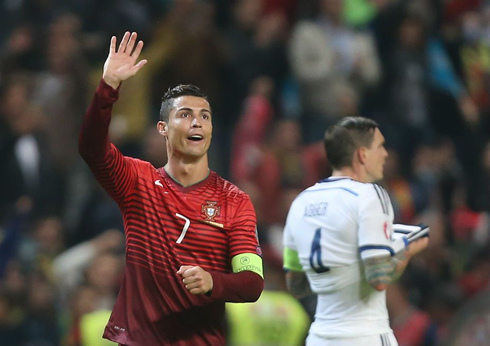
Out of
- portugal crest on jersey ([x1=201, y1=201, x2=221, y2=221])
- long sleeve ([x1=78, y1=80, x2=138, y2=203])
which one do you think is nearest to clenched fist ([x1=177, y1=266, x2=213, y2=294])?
portugal crest on jersey ([x1=201, y1=201, x2=221, y2=221])

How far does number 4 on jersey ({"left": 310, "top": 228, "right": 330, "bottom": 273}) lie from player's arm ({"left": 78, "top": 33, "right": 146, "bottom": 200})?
4.54 ft

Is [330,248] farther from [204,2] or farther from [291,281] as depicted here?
[204,2]

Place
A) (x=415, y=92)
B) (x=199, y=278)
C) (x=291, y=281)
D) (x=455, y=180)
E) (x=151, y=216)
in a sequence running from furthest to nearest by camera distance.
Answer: (x=415, y=92) < (x=455, y=180) < (x=291, y=281) < (x=151, y=216) < (x=199, y=278)

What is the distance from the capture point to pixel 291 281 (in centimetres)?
553

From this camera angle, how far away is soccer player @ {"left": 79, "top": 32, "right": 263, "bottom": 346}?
418 cm

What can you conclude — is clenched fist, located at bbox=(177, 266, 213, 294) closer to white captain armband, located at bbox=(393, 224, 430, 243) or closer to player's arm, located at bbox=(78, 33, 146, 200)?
player's arm, located at bbox=(78, 33, 146, 200)

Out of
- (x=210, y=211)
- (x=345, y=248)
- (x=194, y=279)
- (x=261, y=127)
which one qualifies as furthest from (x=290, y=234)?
(x=261, y=127)

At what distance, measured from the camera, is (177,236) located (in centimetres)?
428

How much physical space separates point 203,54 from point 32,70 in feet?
6.06

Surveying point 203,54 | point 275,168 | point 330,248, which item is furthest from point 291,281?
point 203,54

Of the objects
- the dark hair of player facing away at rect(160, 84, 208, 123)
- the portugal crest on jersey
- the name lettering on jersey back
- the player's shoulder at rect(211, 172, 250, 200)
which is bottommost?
the portugal crest on jersey

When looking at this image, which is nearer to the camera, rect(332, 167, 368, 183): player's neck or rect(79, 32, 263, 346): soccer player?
rect(79, 32, 263, 346): soccer player

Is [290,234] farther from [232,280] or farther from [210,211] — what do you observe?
[232,280]

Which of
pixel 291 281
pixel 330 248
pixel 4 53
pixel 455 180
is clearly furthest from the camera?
pixel 455 180
